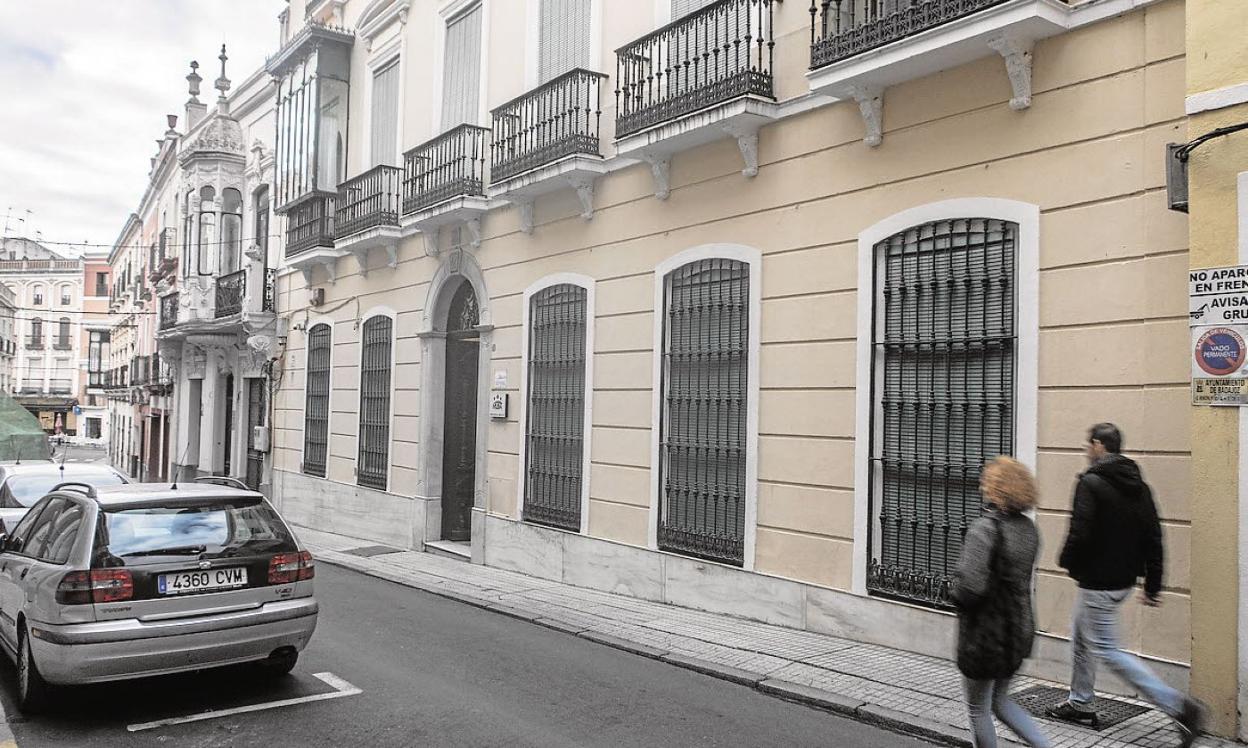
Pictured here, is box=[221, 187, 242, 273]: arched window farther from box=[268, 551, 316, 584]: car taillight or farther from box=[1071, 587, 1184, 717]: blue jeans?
box=[1071, 587, 1184, 717]: blue jeans

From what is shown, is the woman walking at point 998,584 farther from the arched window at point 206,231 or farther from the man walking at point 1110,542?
the arched window at point 206,231

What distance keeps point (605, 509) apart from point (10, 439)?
22409mm

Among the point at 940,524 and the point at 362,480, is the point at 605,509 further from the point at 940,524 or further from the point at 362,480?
the point at 362,480

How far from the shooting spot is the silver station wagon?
573 centimetres

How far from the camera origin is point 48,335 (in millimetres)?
72812

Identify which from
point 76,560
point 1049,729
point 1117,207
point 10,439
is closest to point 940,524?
point 1049,729

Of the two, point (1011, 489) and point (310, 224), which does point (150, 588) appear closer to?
point (1011, 489)

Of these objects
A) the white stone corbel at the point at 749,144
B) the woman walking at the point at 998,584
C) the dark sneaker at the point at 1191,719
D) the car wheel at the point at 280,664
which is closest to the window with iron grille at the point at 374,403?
the white stone corbel at the point at 749,144

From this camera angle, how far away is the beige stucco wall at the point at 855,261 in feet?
20.4

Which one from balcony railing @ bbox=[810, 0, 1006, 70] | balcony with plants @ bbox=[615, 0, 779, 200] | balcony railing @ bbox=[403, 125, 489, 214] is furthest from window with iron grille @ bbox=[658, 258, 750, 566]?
balcony railing @ bbox=[403, 125, 489, 214]

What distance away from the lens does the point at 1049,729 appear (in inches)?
220

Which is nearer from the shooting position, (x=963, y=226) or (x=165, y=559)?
(x=165, y=559)

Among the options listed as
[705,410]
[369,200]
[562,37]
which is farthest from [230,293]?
[705,410]

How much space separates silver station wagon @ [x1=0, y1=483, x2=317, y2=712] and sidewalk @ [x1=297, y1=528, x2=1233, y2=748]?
3013 mm
